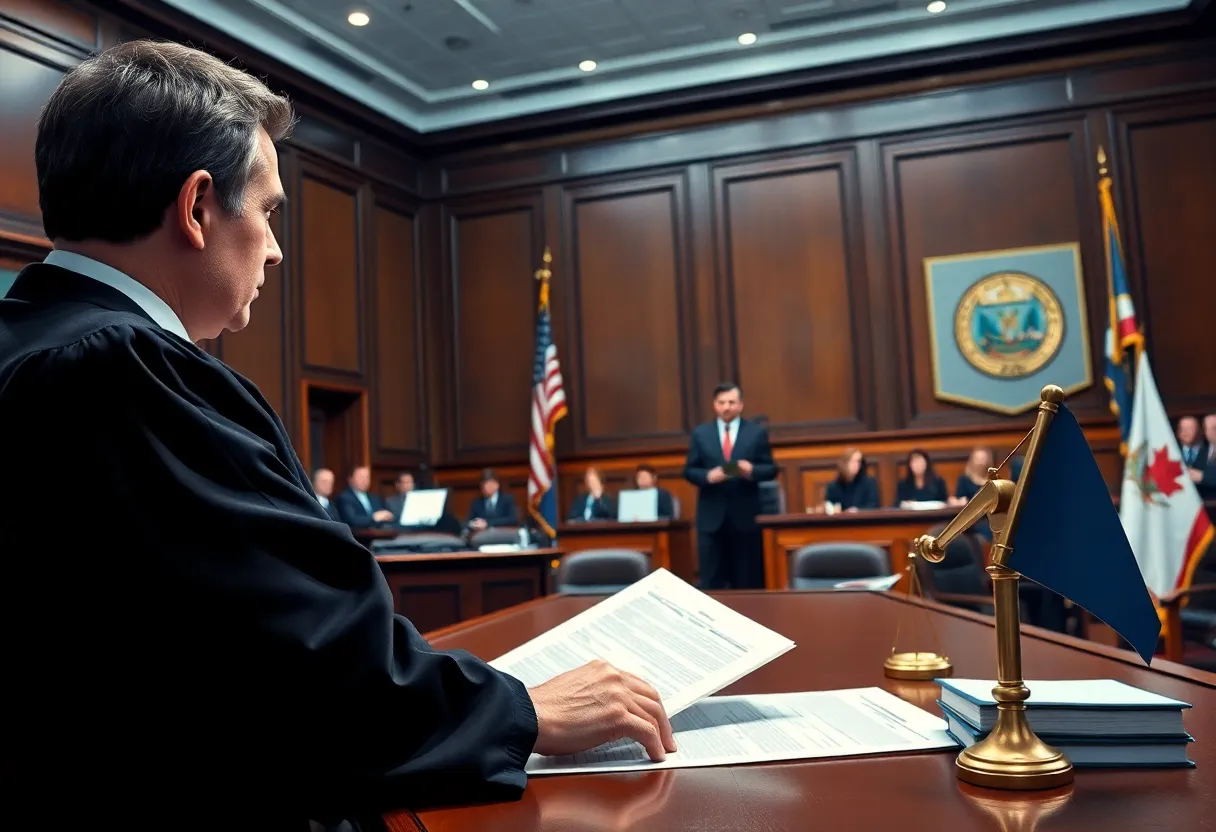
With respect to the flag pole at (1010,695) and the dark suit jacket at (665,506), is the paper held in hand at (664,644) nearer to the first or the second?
the flag pole at (1010,695)

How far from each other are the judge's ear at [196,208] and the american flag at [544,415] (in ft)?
24.6

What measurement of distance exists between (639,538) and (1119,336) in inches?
157

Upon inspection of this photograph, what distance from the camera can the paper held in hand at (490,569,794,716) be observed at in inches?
45.6

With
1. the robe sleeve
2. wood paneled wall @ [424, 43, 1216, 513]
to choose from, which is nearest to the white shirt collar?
the robe sleeve

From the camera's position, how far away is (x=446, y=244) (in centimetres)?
1059

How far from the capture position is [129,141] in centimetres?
101

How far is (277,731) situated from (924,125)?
30.7 ft

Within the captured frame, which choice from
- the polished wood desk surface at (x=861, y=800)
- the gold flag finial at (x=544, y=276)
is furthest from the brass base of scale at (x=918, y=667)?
the gold flag finial at (x=544, y=276)

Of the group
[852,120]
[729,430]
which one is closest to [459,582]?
[729,430]

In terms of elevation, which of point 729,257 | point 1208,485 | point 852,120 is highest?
point 852,120

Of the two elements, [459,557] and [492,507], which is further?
[492,507]

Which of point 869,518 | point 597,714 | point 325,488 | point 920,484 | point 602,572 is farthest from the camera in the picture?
point 325,488

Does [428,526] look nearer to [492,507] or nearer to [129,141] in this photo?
[492,507]

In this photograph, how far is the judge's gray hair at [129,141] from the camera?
3.33 ft
